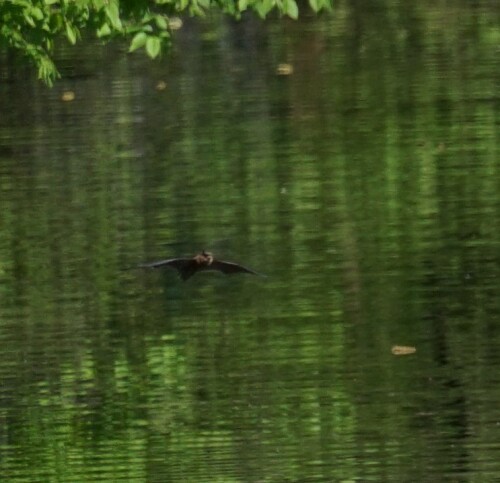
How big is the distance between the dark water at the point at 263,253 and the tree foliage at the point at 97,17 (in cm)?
142

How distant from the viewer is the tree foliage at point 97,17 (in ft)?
16.4

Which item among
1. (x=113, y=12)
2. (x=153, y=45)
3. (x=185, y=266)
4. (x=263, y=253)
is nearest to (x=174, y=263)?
(x=185, y=266)

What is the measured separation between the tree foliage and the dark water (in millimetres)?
1419

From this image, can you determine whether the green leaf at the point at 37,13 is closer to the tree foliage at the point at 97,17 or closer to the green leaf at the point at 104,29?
the tree foliage at the point at 97,17

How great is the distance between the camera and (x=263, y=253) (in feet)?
22.8

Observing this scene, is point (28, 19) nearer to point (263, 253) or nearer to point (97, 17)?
point (97, 17)

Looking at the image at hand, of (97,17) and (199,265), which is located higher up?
(97,17)

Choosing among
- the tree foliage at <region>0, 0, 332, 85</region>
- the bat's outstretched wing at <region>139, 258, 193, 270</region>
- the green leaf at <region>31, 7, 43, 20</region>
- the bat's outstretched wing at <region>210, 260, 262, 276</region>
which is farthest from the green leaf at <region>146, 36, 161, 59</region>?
the bat's outstretched wing at <region>210, 260, 262, 276</region>

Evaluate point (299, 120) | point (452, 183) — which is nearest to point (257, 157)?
point (299, 120)

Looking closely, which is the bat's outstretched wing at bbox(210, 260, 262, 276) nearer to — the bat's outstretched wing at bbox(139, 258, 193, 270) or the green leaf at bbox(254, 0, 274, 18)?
the bat's outstretched wing at bbox(139, 258, 193, 270)

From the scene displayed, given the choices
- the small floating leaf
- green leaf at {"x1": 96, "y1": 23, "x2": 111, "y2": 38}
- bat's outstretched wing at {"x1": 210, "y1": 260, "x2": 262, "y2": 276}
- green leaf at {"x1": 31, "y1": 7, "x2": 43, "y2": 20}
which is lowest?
the small floating leaf

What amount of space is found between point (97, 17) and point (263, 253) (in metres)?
2.15

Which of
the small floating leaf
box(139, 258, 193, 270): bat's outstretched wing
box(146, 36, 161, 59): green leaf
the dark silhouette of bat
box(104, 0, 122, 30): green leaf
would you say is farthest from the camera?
the dark silhouette of bat

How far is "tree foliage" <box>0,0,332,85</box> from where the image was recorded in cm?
499
